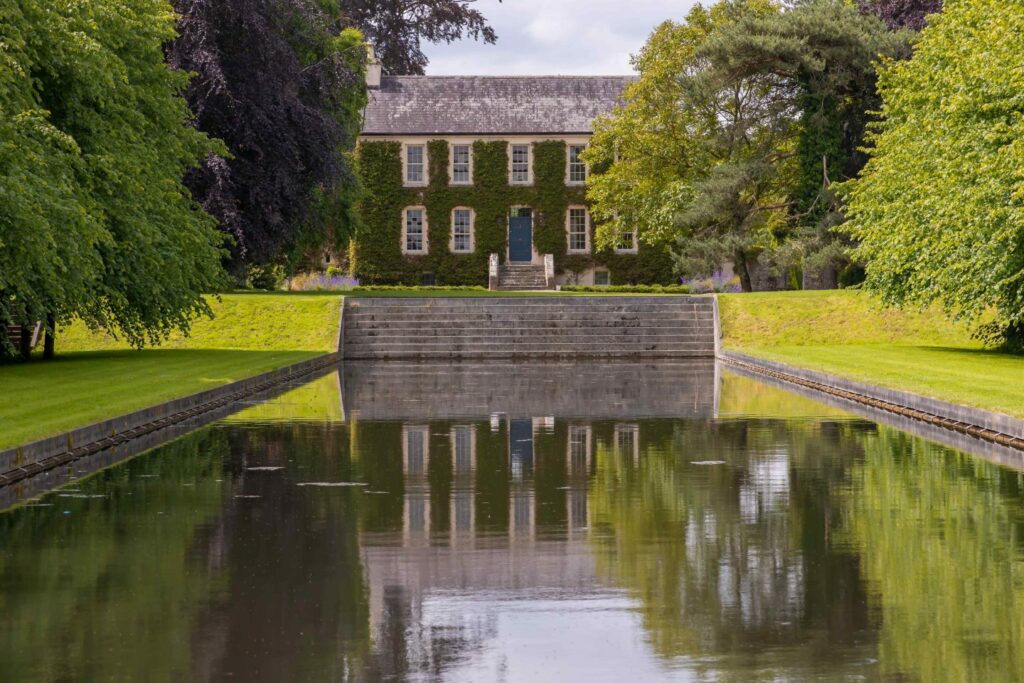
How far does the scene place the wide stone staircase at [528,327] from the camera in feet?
132

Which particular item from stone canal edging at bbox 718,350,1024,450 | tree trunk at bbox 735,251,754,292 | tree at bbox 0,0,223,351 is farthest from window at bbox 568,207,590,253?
stone canal edging at bbox 718,350,1024,450

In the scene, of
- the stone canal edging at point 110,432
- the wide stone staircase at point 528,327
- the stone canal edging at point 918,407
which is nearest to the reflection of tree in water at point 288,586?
the stone canal edging at point 110,432

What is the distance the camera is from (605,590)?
878 centimetres

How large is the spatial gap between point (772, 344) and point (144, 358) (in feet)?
52.8

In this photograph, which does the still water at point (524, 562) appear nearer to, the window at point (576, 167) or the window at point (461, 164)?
the window at point (576, 167)

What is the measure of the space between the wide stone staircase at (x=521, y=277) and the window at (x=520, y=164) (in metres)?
3.68

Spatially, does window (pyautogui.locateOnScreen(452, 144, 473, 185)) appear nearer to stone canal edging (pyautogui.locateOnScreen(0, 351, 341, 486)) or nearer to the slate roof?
the slate roof

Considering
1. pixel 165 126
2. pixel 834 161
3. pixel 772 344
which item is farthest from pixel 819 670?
pixel 834 161

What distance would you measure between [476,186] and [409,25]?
475 inches

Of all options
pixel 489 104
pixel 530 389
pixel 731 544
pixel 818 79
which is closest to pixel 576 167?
pixel 489 104

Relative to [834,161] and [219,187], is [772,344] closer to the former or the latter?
[834,161]

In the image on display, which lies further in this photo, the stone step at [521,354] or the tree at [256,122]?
the tree at [256,122]

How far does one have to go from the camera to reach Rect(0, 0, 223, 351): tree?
76.8ft

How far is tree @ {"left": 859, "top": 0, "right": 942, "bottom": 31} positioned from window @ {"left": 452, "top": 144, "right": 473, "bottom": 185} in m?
19.7
